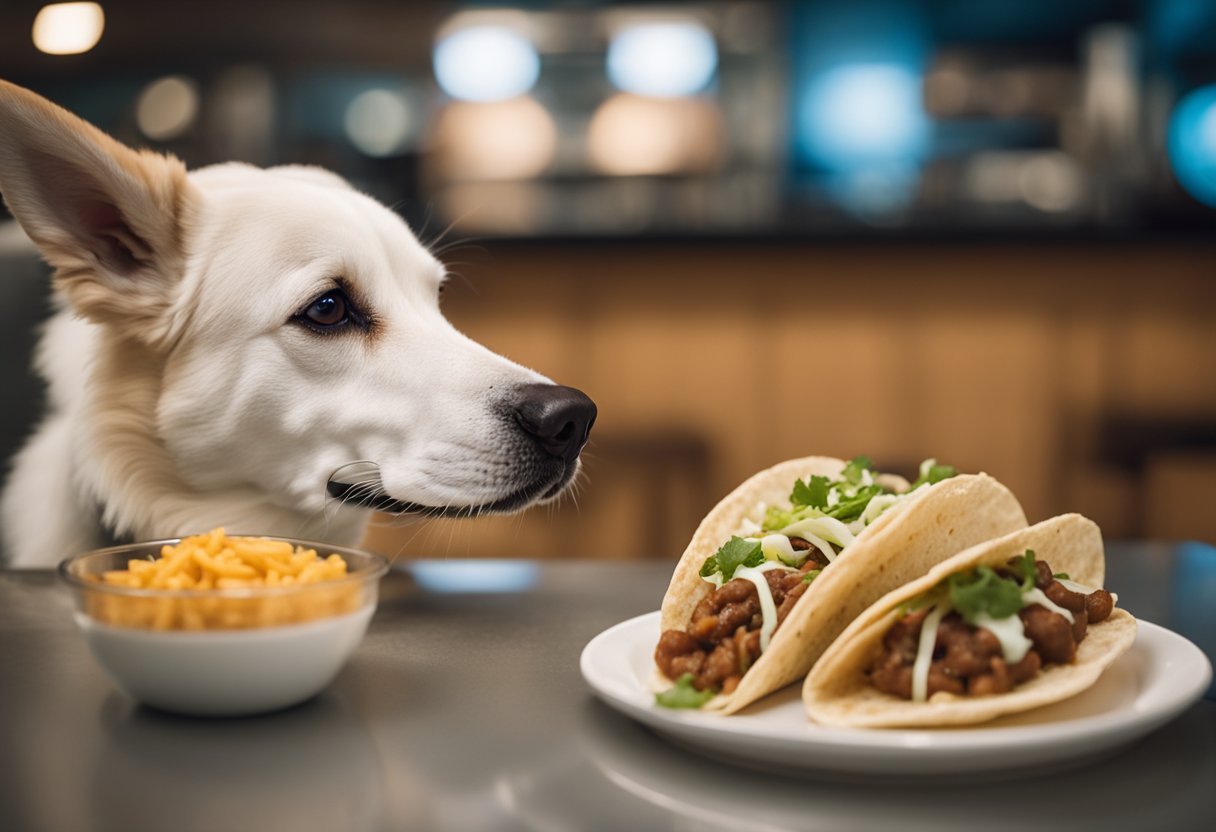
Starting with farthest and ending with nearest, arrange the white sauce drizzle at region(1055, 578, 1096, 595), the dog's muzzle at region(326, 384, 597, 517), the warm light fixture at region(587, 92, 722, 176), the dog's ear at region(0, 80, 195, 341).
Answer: the warm light fixture at region(587, 92, 722, 176) → the dog's muzzle at region(326, 384, 597, 517) → the dog's ear at region(0, 80, 195, 341) → the white sauce drizzle at region(1055, 578, 1096, 595)

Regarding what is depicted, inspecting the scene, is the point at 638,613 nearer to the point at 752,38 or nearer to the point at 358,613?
the point at 358,613

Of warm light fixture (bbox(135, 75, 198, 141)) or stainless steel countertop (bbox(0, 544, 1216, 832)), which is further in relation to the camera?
warm light fixture (bbox(135, 75, 198, 141))

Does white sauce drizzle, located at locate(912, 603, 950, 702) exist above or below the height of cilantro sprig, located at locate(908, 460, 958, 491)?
below

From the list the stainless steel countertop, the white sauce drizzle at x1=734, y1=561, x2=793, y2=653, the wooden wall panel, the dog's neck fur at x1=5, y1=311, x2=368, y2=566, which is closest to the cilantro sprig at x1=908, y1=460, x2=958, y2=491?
the white sauce drizzle at x1=734, y1=561, x2=793, y2=653

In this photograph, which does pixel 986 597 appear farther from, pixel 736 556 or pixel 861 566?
pixel 736 556

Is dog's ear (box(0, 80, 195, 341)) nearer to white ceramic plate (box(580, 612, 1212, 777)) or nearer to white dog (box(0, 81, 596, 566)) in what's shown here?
white dog (box(0, 81, 596, 566))

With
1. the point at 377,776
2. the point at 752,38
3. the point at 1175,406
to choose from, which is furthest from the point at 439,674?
the point at 752,38

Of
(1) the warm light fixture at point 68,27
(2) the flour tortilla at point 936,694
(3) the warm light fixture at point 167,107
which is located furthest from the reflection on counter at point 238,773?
(3) the warm light fixture at point 167,107
